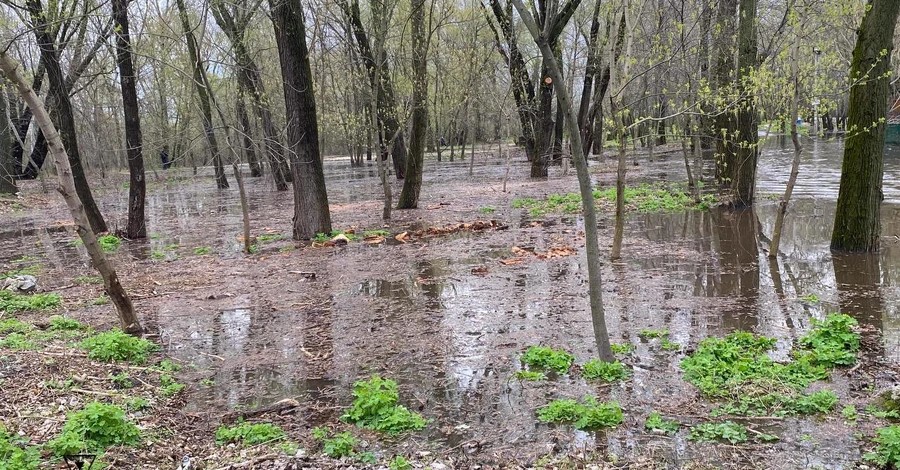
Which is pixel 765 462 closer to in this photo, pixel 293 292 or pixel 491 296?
pixel 491 296

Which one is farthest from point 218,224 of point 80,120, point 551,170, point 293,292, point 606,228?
point 80,120

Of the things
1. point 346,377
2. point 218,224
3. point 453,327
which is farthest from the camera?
point 218,224

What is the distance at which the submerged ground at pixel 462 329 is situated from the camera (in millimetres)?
3891

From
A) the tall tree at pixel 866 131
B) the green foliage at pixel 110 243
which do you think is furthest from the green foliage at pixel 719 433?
the green foliage at pixel 110 243

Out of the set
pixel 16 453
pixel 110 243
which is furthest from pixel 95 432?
pixel 110 243

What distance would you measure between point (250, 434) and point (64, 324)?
3.70 m

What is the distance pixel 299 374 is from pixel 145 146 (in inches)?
318

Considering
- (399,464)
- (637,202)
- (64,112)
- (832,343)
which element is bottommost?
(399,464)

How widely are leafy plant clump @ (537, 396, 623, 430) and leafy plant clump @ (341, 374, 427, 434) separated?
88 cm

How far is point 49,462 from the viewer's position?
137 inches

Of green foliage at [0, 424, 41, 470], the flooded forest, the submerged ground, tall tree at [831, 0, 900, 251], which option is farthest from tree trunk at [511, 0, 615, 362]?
tall tree at [831, 0, 900, 251]

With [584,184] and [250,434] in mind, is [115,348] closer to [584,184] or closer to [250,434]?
[250,434]

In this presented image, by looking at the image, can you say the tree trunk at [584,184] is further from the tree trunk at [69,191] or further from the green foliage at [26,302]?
the green foliage at [26,302]

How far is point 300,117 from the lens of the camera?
38.2 feet
